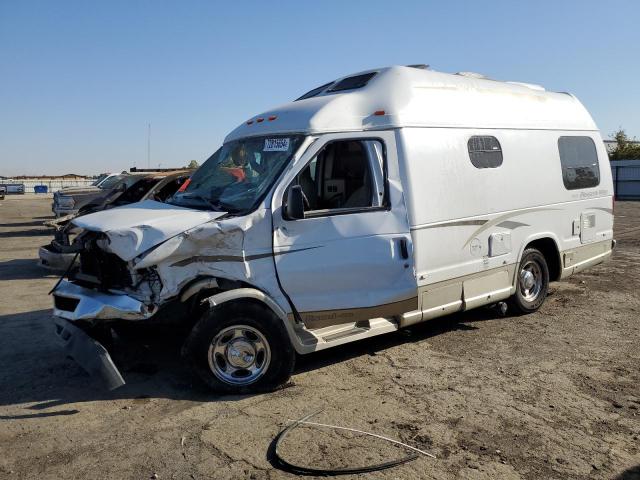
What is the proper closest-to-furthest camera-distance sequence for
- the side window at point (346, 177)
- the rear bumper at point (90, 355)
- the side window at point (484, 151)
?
1. the rear bumper at point (90, 355)
2. the side window at point (346, 177)
3. the side window at point (484, 151)

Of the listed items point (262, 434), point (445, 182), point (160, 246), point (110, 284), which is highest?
point (445, 182)

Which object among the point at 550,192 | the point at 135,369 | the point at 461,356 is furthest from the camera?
the point at 550,192

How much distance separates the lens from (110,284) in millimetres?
5148

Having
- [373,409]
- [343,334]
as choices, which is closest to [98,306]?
[343,334]

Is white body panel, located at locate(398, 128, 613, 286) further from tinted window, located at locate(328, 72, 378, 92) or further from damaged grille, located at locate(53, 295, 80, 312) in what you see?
damaged grille, located at locate(53, 295, 80, 312)

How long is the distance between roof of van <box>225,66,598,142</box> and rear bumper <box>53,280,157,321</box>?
216 centimetres

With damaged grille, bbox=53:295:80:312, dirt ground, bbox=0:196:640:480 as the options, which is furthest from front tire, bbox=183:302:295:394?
damaged grille, bbox=53:295:80:312

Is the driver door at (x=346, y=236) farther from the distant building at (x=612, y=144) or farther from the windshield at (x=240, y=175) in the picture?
the distant building at (x=612, y=144)

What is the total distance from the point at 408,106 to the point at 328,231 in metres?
1.70

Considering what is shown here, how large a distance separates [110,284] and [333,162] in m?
2.42

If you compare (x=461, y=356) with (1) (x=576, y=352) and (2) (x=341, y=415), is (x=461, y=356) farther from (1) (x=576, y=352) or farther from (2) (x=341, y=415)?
(2) (x=341, y=415)

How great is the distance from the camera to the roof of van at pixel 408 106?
5633mm

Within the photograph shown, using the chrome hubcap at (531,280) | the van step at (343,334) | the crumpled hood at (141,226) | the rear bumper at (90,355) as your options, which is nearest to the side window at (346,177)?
the crumpled hood at (141,226)

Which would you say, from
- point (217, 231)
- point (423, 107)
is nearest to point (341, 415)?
point (217, 231)
